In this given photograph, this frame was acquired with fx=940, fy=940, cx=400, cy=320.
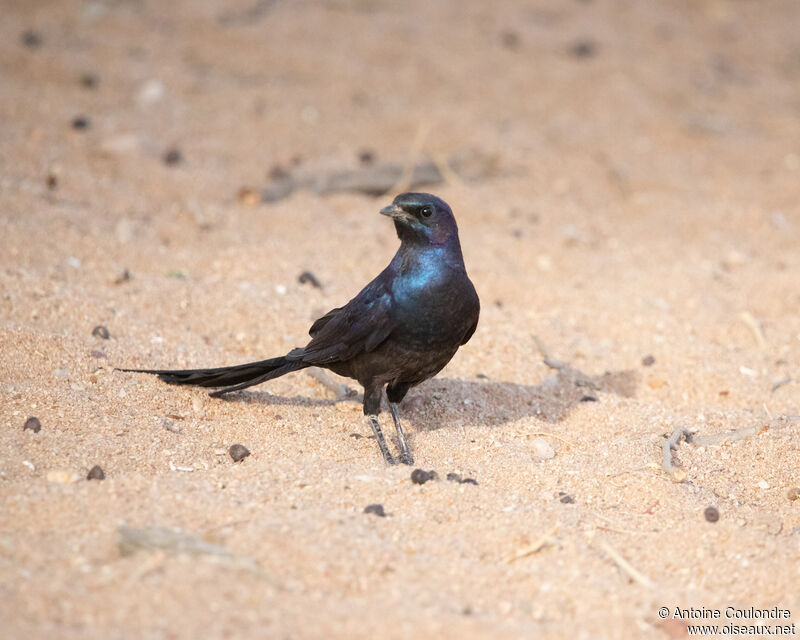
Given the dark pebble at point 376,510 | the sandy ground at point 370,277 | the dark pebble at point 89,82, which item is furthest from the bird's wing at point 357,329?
the dark pebble at point 89,82

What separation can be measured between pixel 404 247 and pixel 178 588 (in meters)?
1.85

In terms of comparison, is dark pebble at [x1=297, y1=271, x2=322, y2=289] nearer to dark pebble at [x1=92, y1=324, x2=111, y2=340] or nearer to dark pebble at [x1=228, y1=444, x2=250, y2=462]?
dark pebble at [x1=92, y1=324, x2=111, y2=340]

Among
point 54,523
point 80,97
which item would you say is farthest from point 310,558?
point 80,97

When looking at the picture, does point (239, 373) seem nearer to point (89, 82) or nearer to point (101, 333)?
point (101, 333)

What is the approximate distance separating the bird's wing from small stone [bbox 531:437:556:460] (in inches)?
33.7

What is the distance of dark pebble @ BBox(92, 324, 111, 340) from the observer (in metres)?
4.78

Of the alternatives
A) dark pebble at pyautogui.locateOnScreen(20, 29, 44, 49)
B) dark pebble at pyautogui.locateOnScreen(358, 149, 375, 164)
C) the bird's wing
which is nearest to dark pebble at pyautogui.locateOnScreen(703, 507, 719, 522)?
the bird's wing

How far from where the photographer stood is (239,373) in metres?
4.29

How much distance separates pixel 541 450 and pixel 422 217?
3.85 ft

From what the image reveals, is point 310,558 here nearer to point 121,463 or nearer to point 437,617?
point 437,617

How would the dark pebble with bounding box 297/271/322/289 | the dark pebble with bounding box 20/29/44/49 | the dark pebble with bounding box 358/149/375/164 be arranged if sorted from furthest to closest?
the dark pebble with bounding box 20/29/44/49
the dark pebble with bounding box 358/149/375/164
the dark pebble with bounding box 297/271/322/289

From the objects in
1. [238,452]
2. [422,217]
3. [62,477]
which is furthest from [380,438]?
[62,477]

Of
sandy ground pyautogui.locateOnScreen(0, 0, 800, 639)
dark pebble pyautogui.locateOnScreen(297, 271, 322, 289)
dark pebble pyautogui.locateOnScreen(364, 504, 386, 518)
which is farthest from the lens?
dark pebble pyautogui.locateOnScreen(297, 271, 322, 289)

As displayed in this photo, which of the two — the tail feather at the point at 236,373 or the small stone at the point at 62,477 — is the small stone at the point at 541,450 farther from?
the small stone at the point at 62,477
